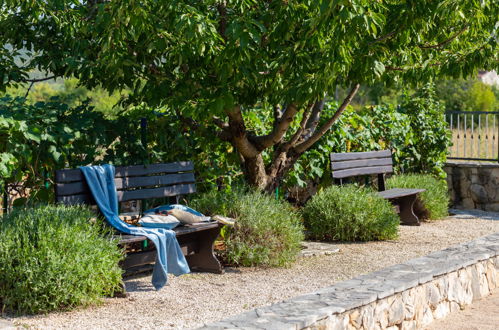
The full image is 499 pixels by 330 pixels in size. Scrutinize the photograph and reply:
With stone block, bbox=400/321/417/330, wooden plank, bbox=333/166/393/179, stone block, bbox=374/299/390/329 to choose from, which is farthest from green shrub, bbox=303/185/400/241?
stone block, bbox=374/299/390/329

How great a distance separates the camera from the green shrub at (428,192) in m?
9.20

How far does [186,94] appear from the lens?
6129 millimetres

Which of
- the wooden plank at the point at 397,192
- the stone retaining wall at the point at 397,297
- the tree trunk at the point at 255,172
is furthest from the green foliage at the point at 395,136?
the stone retaining wall at the point at 397,297

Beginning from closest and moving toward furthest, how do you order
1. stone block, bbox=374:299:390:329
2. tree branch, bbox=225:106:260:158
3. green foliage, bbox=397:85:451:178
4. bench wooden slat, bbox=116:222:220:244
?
stone block, bbox=374:299:390:329, bench wooden slat, bbox=116:222:220:244, tree branch, bbox=225:106:260:158, green foliage, bbox=397:85:451:178

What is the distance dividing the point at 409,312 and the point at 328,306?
103cm

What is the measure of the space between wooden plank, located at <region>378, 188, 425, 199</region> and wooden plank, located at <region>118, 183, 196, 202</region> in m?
2.58

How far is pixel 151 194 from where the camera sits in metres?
6.24

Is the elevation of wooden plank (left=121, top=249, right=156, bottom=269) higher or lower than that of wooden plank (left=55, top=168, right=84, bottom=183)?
lower

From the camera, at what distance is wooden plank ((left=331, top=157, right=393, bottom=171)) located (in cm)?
847

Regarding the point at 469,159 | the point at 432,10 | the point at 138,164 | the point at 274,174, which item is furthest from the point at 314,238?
the point at 469,159

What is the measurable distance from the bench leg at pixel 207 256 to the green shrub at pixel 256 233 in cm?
23

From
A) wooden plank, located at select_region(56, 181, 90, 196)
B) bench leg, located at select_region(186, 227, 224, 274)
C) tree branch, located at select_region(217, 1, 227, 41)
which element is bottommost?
bench leg, located at select_region(186, 227, 224, 274)

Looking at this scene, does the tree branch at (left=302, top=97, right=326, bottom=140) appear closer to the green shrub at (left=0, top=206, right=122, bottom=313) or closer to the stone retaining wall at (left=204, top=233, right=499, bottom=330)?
the stone retaining wall at (left=204, top=233, right=499, bottom=330)

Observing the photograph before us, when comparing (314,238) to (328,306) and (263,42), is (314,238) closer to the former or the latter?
(263,42)
